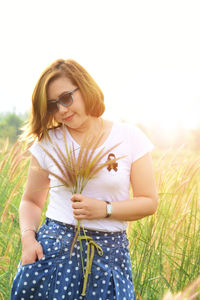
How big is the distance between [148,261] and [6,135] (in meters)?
1.42

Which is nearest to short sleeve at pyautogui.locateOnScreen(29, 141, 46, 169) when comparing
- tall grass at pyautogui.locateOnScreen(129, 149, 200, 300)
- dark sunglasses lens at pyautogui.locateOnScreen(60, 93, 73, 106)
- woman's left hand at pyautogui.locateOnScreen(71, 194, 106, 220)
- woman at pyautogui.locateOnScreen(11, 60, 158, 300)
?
woman at pyautogui.locateOnScreen(11, 60, 158, 300)

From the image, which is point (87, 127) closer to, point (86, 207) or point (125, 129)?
point (125, 129)

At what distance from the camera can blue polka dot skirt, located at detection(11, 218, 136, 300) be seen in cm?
148

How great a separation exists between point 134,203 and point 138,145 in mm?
262

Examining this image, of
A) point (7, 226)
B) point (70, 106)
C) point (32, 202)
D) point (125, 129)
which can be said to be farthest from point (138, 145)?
point (7, 226)

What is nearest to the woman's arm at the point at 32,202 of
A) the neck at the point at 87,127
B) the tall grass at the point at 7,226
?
the neck at the point at 87,127

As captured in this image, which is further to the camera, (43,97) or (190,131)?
(190,131)

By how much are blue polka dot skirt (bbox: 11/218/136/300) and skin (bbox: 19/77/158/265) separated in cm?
6

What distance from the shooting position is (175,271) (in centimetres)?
213

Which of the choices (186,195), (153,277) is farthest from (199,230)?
(153,277)

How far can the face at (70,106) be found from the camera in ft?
5.21

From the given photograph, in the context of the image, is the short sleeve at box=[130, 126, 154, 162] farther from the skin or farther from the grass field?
the grass field

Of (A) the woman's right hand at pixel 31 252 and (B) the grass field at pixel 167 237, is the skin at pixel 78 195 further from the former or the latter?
(B) the grass field at pixel 167 237

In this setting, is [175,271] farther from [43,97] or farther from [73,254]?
[43,97]
